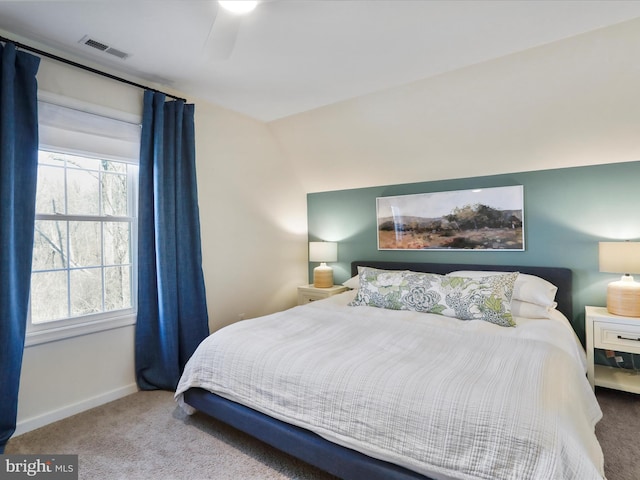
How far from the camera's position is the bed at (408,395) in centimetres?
126

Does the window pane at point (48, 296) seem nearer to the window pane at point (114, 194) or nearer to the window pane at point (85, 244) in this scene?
the window pane at point (85, 244)

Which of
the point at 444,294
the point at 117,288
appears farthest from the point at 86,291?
the point at 444,294

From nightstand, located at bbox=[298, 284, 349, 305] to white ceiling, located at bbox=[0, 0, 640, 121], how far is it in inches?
86.4

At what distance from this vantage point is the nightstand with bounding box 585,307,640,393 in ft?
7.97

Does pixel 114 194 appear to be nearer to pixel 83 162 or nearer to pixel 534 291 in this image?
pixel 83 162

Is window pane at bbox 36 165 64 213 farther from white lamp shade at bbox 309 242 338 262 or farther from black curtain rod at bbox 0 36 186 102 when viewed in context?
white lamp shade at bbox 309 242 338 262

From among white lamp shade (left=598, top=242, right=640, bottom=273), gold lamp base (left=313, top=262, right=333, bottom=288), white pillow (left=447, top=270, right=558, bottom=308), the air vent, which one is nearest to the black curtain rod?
the air vent

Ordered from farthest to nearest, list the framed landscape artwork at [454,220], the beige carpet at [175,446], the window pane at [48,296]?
the framed landscape artwork at [454,220]
the window pane at [48,296]
the beige carpet at [175,446]

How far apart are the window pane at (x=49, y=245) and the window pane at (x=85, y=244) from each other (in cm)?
5

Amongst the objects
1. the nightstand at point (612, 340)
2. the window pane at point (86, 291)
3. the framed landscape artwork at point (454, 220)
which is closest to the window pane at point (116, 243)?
the window pane at point (86, 291)

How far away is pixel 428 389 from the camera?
1.46 m

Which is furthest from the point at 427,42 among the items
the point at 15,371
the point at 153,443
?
the point at 15,371

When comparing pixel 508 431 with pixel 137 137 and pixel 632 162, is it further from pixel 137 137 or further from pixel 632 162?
pixel 137 137

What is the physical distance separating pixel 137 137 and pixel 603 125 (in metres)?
3.69
